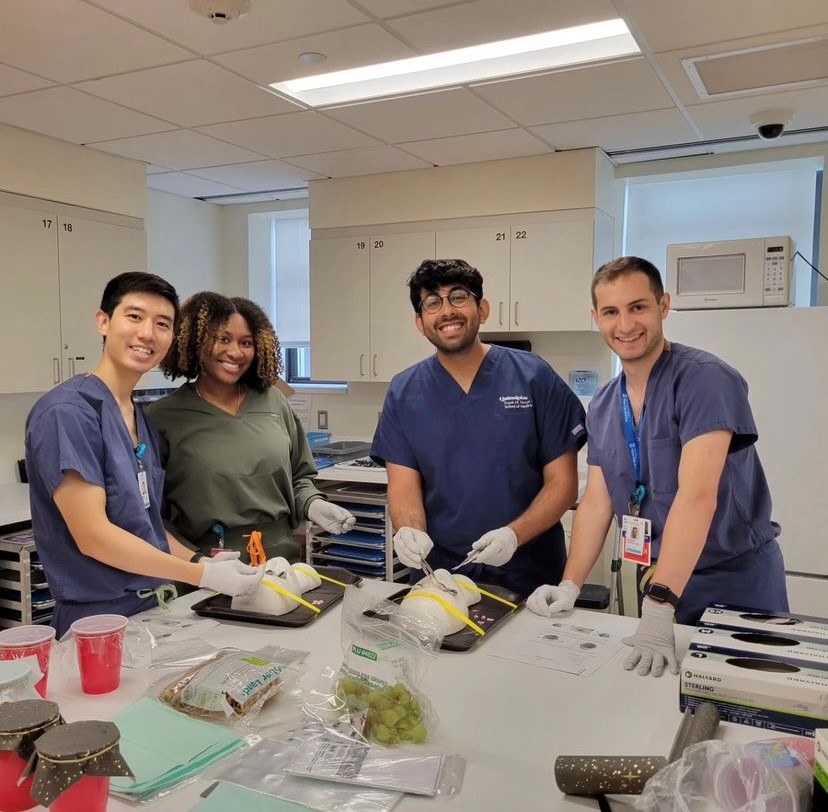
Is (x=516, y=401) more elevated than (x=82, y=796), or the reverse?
(x=516, y=401)

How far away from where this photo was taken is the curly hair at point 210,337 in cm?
204

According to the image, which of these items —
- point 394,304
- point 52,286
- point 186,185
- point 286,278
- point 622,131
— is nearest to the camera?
point 622,131

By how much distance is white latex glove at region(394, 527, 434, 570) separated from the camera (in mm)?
1832

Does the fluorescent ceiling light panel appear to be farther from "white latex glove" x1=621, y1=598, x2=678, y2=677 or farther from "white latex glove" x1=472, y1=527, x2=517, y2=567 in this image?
"white latex glove" x1=621, y1=598, x2=678, y2=677

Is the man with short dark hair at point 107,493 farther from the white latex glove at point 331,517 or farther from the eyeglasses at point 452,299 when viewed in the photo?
the eyeglasses at point 452,299

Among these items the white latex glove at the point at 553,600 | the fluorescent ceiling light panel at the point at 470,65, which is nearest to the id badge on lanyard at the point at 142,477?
the white latex glove at the point at 553,600

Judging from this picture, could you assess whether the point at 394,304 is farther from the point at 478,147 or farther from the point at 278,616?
the point at 278,616

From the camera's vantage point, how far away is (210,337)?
204 centimetres

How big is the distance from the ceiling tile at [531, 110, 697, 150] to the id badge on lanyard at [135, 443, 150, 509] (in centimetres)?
232

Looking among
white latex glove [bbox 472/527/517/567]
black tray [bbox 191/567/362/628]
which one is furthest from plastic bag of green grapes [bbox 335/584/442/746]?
white latex glove [bbox 472/527/517/567]

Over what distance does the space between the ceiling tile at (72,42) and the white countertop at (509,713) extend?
1819mm

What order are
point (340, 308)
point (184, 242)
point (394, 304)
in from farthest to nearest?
point (184, 242) → point (340, 308) → point (394, 304)

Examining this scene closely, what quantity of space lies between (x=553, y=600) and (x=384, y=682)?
2.14 ft

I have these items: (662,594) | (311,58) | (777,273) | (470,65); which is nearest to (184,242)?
(311,58)
